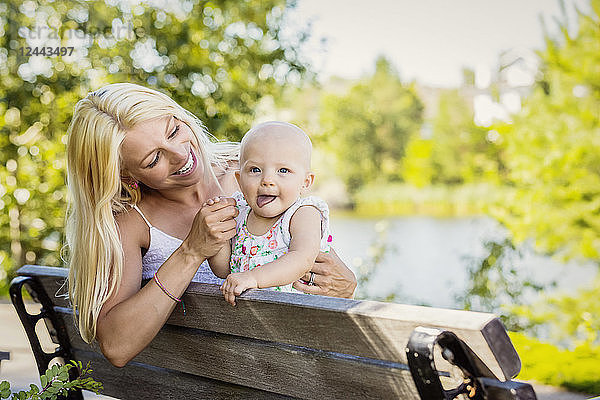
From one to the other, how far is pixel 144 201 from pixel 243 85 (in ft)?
12.2

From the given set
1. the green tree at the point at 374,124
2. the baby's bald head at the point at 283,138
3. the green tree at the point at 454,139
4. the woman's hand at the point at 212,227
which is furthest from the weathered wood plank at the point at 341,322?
the green tree at the point at 374,124

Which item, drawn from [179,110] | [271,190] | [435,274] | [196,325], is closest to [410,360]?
[196,325]

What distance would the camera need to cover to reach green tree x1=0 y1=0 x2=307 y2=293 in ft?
17.6

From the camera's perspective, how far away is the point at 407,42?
18703 mm

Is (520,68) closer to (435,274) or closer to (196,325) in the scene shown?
(435,274)

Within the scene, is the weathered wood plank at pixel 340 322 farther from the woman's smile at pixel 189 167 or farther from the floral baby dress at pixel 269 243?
the woman's smile at pixel 189 167

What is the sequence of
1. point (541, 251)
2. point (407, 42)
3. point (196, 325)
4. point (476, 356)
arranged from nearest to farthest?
1. point (476, 356)
2. point (196, 325)
3. point (541, 251)
4. point (407, 42)

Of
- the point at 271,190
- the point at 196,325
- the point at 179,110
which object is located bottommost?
the point at 196,325

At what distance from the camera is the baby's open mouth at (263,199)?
1736 mm

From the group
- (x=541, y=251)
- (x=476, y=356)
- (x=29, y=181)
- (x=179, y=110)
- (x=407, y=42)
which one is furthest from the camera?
(x=407, y=42)

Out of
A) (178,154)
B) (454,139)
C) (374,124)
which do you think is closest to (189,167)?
(178,154)

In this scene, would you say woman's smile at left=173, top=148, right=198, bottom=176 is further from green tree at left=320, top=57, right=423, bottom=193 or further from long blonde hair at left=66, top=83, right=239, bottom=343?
green tree at left=320, top=57, right=423, bottom=193

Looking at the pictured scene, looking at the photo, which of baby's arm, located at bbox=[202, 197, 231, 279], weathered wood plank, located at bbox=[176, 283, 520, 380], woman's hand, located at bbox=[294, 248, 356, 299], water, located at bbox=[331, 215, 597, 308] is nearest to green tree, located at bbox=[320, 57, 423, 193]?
water, located at bbox=[331, 215, 597, 308]

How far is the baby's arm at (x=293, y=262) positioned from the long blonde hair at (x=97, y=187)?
A: 0.38m
